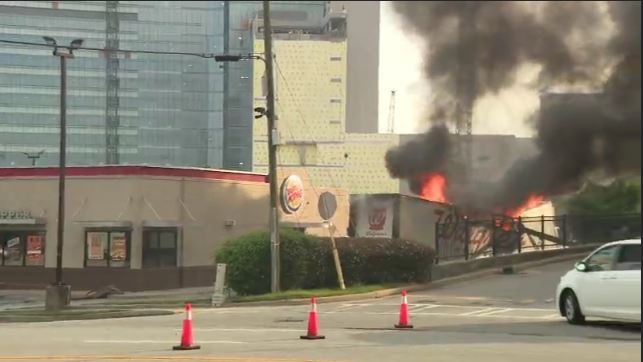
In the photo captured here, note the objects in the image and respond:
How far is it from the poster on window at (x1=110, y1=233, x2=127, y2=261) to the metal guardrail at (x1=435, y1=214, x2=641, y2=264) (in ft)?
29.8

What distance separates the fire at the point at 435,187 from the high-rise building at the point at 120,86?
252 inches

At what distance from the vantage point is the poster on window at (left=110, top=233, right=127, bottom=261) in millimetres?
23984

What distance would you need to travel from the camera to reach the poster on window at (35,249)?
2441 cm

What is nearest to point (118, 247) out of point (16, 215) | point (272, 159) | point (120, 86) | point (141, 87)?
point (16, 215)

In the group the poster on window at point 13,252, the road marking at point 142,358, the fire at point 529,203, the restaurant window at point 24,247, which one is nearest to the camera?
the road marking at point 142,358

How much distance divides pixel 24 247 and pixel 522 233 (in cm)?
1486

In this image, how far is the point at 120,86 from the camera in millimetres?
20844

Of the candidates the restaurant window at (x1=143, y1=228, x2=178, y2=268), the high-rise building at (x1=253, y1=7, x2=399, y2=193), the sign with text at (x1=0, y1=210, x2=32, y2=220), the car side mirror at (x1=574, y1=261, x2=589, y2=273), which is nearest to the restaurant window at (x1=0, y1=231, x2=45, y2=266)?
the sign with text at (x1=0, y1=210, x2=32, y2=220)

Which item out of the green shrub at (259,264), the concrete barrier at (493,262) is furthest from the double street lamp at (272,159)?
the concrete barrier at (493,262)

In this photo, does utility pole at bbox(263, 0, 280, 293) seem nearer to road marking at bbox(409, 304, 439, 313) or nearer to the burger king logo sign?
the burger king logo sign

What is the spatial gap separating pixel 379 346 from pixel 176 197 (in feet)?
49.2

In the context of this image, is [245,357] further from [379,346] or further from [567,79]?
[567,79]

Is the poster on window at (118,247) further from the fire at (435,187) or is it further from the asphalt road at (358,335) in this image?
the fire at (435,187)

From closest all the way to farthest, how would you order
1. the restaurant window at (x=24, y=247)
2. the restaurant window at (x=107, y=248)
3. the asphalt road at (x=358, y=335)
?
the asphalt road at (x=358, y=335), the restaurant window at (x=107, y=248), the restaurant window at (x=24, y=247)
